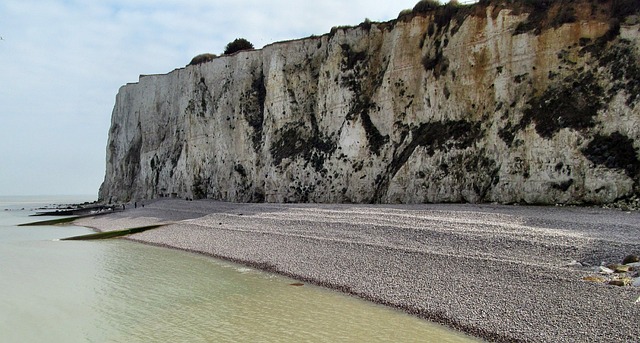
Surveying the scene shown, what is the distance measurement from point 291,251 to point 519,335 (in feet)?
28.4

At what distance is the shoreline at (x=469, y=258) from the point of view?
25.1 feet

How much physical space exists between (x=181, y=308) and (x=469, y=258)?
6.47 meters

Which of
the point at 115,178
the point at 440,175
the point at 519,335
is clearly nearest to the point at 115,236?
the point at 440,175

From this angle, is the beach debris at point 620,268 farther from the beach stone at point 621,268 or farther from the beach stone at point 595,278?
the beach stone at point 595,278

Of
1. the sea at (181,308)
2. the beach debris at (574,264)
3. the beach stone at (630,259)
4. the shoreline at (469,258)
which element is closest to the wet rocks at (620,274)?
the beach stone at (630,259)

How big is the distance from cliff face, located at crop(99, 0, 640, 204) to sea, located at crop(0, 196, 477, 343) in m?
11.1

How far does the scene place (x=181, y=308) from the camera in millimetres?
10141

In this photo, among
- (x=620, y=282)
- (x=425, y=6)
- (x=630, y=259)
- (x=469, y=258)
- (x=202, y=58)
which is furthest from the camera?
(x=202, y=58)

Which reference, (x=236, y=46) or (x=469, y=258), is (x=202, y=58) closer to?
(x=236, y=46)

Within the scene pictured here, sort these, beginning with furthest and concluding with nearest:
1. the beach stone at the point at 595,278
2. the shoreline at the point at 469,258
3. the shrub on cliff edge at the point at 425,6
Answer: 1. the shrub on cliff edge at the point at 425,6
2. the beach stone at the point at 595,278
3. the shoreline at the point at 469,258

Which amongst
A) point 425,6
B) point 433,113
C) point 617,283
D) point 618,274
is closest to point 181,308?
point 617,283

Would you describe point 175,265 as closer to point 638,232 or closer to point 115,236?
point 115,236

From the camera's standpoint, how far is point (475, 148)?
68.3ft

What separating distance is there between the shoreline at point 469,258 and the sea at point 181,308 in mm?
636
